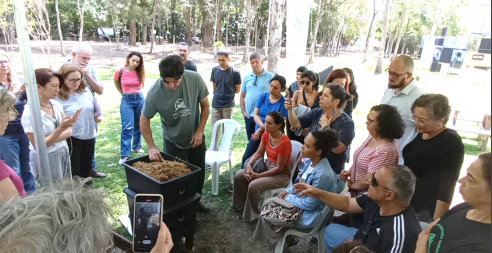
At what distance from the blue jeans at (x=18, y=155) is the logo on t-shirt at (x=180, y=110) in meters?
1.51

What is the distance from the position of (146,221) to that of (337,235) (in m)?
1.56

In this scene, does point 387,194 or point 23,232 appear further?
point 387,194

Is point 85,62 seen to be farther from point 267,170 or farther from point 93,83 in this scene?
point 267,170

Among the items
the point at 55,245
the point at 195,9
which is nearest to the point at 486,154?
the point at 55,245

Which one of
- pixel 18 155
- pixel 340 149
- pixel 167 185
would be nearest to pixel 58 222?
pixel 167 185

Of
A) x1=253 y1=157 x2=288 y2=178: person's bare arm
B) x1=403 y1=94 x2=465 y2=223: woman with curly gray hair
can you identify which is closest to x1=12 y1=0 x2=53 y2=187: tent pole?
x1=253 y1=157 x2=288 y2=178: person's bare arm

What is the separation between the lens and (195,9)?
27031mm

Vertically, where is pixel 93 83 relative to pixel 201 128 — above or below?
above

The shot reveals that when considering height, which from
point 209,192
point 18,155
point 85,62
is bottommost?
point 209,192

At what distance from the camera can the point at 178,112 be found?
290 centimetres

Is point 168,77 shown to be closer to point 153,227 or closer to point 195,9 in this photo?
point 153,227

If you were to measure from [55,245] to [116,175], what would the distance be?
3742 millimetres

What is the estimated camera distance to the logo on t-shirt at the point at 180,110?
286cm

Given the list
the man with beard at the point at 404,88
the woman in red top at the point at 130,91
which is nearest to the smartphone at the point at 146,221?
the man with beard at the point at 404,88
